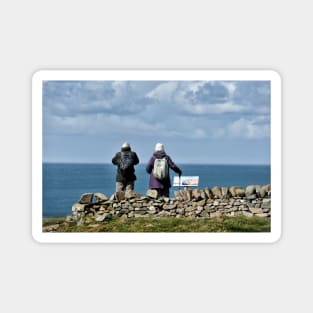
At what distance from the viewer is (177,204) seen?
8250mm

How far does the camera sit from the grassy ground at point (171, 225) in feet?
26.6

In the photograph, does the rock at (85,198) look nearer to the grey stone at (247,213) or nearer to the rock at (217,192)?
the rock at (217,192)

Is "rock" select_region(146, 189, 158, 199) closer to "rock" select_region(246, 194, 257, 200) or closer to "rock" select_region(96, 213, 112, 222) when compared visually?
"rock" select_region(96, 213, 112, 222)

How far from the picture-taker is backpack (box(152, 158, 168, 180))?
323 inches

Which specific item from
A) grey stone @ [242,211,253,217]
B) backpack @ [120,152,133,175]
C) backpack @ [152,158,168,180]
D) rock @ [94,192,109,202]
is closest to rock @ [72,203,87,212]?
rock @ [94,192,109,202]

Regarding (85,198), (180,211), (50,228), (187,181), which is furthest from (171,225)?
(50,228)

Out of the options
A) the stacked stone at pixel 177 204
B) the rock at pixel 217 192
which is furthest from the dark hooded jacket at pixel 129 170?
the rock at pixel 217 192

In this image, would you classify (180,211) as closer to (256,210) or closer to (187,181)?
(187,181)

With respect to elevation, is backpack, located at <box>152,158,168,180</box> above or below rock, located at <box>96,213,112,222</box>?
above

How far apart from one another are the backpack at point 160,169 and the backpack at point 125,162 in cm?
21

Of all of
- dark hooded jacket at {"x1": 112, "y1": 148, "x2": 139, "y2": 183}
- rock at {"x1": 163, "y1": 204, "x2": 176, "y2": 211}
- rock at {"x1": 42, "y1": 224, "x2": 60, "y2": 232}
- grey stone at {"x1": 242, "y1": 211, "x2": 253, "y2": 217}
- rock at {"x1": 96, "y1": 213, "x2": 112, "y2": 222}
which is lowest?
rock at {"x1": 42, "y1": 224, "x2": 60, "y2": 232}
